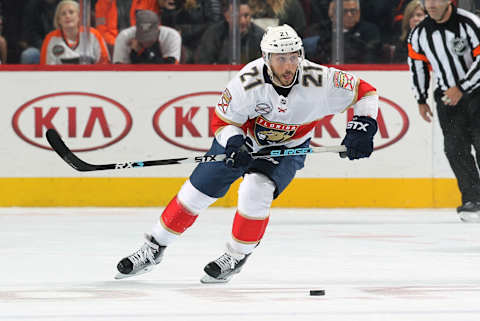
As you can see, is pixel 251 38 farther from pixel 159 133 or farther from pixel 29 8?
pixel 29 8

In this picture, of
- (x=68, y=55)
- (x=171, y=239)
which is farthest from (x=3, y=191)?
(x=171, y=239)

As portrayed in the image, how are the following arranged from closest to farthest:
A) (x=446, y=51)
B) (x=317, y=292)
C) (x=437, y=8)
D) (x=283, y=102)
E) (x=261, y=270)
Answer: (x=317, y=292) → (x=283, y=102) → (x=261, y=270) → (x=437, y=8) → (x=446, y=51)

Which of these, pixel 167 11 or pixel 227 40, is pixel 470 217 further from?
pixel 167 11

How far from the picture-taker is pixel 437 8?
274 inches

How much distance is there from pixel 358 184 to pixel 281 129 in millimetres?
3461

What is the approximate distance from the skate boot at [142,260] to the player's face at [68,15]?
3496 mm

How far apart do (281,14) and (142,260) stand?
3517 millimetres

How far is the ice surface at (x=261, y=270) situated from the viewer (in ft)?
11.5

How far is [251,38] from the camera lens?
7.69 meters

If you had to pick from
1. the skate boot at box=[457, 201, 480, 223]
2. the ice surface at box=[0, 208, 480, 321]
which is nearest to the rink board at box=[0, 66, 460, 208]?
the ice surface at box=[0, 208, 480, 321]

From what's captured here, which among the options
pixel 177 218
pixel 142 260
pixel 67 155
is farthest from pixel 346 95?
pixel 67 155

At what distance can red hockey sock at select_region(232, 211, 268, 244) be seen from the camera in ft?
13.9

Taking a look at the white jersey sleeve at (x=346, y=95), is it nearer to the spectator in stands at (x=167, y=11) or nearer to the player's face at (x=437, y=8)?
the player's face at (x=437, y=8)

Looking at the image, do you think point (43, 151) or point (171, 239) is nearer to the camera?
point (171, 239)
